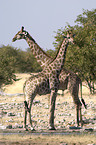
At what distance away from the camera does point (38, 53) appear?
1403 centimetres

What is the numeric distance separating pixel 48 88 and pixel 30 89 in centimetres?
77

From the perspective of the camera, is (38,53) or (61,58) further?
(38,53)

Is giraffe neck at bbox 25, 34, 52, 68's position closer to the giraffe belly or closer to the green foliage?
the giraffe belly

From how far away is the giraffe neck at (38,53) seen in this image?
1385 cm

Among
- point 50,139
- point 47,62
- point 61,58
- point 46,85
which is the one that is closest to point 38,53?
point 47,62

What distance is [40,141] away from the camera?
1081 centimetres

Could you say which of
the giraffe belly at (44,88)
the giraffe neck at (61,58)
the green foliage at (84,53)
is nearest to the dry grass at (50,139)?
the giraffe belly at (44,88)

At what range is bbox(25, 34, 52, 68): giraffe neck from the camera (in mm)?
13852

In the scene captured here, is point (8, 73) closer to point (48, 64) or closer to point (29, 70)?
point (48, 64)

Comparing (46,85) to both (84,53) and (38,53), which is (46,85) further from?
(84,53)

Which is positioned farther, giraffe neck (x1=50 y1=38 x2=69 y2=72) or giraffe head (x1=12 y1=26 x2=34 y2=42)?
giraffe head (x1=12 y1=26 x2=34 y2=42)

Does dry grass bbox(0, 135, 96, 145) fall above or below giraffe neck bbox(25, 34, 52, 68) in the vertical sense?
below

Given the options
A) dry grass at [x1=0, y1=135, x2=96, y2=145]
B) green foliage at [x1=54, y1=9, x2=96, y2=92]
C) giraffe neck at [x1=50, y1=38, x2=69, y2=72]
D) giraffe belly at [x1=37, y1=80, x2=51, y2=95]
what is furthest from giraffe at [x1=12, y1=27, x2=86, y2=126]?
green foliage at [x1=54, y1=9, x2=96, y2=92]

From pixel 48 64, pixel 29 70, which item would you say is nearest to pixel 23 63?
pixel 29 70
